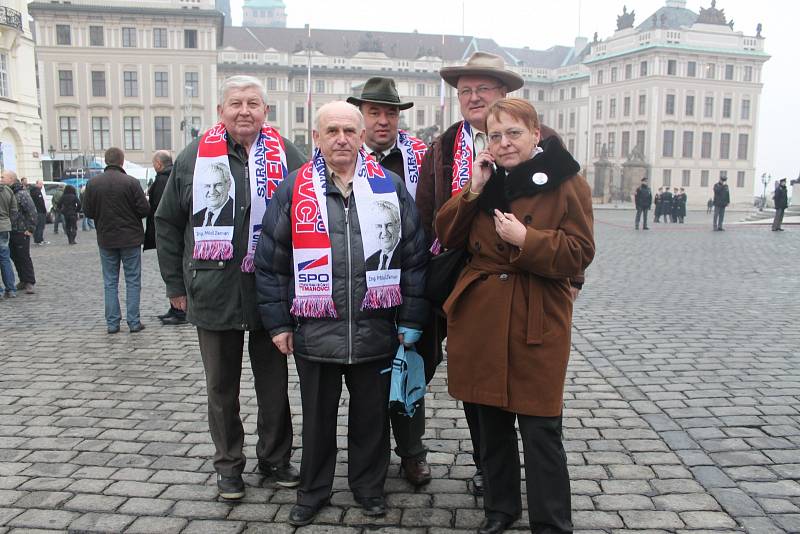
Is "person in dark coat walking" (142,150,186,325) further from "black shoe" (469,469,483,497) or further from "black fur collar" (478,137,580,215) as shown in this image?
"black fur collar" (478,137,580,215)

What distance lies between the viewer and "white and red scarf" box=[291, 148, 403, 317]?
343cm

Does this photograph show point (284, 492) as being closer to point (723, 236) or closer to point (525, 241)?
point (525, 241)

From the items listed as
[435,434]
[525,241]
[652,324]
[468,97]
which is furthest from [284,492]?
[652,324]

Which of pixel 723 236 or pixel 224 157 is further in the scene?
pixel 723 236

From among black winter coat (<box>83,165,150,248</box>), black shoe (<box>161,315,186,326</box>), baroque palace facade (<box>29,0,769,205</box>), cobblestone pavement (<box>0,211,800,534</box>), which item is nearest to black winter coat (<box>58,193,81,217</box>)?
cobblestone pavement (<box>0,211,800,534</box>)

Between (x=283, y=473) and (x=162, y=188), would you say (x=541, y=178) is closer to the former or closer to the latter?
(x=283, y=473)

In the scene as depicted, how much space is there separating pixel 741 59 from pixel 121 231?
3049 inches

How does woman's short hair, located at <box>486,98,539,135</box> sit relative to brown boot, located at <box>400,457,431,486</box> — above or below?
above

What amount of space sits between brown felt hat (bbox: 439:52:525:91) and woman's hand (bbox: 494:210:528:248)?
0.99 meters

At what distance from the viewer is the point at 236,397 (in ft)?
12.9

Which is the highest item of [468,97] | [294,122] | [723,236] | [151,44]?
[151,44]

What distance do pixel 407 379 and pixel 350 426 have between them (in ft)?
1.27

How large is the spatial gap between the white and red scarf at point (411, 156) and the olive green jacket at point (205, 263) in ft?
3.28

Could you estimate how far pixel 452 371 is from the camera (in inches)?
134
